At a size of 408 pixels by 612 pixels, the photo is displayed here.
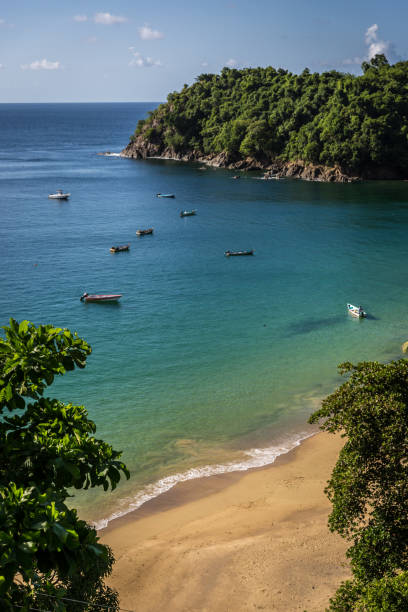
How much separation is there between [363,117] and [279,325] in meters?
81.2

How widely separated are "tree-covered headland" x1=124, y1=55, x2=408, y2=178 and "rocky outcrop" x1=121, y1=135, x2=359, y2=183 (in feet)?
1.21

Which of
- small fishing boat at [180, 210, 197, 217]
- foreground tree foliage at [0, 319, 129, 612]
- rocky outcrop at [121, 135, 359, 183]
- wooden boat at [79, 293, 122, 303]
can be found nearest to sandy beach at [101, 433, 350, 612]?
foreground tree foliage at [0, 319, 129, 612]

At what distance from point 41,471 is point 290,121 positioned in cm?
12518

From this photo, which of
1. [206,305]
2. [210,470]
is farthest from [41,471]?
[206,305]

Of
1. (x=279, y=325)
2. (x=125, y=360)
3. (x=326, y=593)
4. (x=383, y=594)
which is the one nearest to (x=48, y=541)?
(x=383, y=594)

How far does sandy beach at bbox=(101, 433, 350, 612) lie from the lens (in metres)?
18.5

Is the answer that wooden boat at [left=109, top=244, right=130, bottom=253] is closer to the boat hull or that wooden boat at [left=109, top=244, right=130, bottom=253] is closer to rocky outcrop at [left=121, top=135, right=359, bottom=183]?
the boat hull

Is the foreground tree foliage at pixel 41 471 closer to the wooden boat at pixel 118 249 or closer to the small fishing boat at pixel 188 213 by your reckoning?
the wooden boat at pixel 118 249

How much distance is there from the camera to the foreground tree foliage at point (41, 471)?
23.1 ft

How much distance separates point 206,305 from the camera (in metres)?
49.0

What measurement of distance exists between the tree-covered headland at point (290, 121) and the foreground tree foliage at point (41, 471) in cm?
10548

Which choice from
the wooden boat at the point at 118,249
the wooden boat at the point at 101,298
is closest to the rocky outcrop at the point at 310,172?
the wooden boat at the point at 118,249

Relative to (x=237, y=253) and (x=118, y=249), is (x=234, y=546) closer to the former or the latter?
(x=237, y=253)

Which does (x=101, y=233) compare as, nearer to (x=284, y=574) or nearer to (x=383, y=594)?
(x=284, y=574)
